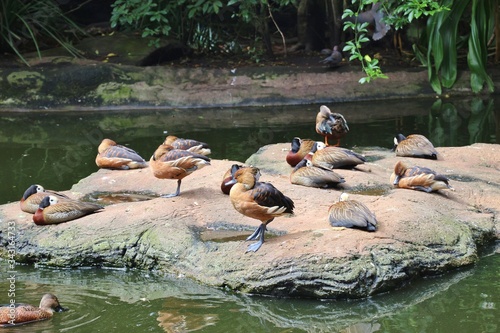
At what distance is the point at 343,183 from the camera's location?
672cm

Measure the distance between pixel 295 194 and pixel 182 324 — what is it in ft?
6.41

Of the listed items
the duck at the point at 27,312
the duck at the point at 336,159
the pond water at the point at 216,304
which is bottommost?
the pond water at the point at 216,304

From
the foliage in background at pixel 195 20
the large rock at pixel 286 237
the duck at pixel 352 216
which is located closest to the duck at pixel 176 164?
the large rock at pixel 286 237

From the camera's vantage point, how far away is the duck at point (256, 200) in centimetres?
520

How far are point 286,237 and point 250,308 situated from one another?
68 centimetres

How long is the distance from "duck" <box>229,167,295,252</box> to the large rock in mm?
185

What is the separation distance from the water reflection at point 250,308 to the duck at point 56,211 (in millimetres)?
646

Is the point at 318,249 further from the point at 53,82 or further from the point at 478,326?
the point at 53,82

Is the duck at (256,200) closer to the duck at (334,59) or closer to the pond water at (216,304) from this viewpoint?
the pond water at (216,304)

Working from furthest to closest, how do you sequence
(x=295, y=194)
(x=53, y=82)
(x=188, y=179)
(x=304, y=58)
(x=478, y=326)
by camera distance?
1. (x=304, y=58)
2. (x=53, y=82)
3. (x=188, y=179)
4. (x=295, y=194)
5. (x=478, y=326)

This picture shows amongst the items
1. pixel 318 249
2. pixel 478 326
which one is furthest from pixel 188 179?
pixel 478 326

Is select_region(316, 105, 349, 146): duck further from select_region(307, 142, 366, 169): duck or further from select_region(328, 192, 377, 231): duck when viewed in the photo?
select_region(328, 192, 377, 231): duck

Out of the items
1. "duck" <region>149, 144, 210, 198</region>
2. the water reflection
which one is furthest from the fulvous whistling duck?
the water reflection

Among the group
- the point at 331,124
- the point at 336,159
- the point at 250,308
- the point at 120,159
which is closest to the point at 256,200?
the point at 250,308
